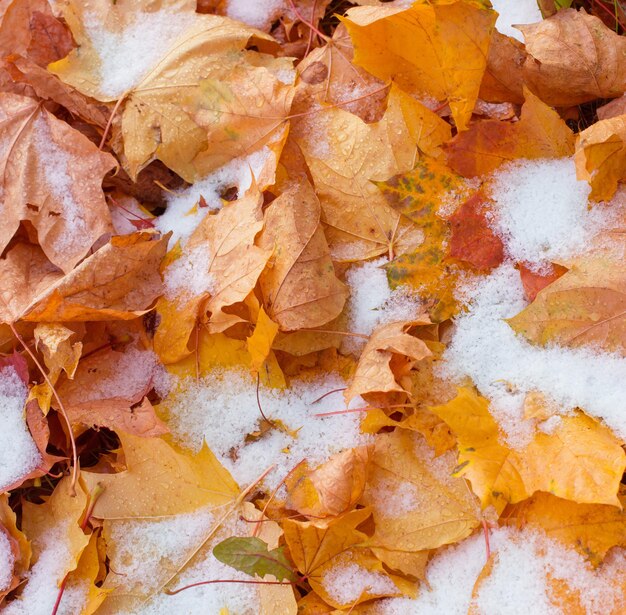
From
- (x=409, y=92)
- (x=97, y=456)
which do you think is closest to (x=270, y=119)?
(x=409, y=92)

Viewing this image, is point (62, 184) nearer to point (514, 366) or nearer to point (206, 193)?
point (206, 193)

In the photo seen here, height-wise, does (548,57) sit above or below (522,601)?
above

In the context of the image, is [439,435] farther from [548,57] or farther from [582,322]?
[548,57]

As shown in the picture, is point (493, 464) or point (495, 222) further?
point (495, 222)

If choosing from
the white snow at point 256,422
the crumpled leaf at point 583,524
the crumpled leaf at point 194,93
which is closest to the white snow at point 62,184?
the crumpled leaf at point 194,93

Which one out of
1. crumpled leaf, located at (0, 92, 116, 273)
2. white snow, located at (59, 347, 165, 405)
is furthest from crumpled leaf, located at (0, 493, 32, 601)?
crumpled leaf, located at (0, 92, 116, 273)

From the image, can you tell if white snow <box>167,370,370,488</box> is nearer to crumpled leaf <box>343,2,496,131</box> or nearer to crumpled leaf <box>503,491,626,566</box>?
crumpled leaf <box>503,491,626,566</box>
